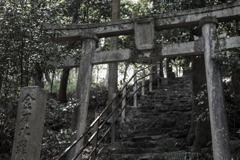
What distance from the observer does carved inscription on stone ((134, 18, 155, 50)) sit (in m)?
5.43

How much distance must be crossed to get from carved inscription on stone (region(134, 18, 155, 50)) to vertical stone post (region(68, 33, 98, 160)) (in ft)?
3.69

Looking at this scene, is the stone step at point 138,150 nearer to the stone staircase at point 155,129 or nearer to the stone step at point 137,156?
the stone staircase at point 155,129

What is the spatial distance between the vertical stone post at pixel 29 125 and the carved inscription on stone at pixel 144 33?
2.96 metres

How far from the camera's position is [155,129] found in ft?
21.0

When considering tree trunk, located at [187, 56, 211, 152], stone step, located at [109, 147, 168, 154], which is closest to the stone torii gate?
tree trunk, located at [187, 56, 211, 152]

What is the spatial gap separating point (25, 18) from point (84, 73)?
2050 mm

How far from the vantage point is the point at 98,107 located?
9797 mm

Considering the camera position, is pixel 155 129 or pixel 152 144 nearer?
pixel 152 144

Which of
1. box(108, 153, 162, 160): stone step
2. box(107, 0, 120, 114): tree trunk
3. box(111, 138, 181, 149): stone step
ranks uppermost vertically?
box(107, 0, 120, 114): tree trunk

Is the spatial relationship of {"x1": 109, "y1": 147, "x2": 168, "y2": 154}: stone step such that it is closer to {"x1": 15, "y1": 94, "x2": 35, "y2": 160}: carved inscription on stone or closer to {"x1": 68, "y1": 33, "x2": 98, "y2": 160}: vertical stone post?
{"x1": 68, "y1": 33, "x2": 98, "y2": 160}: vertical stone post

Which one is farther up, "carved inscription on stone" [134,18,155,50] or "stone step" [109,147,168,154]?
"carved inscription on stone" [134,18,155,50]

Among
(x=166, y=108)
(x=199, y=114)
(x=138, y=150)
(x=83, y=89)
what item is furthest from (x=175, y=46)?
(x=166, y=108)

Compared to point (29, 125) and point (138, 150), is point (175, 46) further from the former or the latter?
point (29, 125)

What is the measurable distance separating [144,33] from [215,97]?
2.15m
